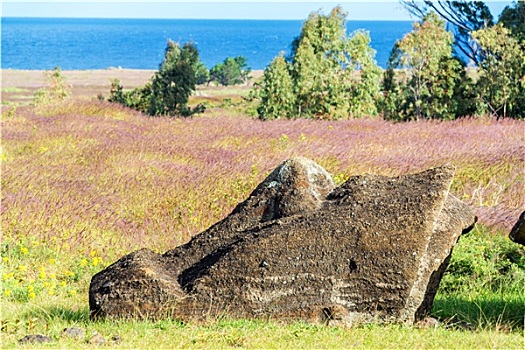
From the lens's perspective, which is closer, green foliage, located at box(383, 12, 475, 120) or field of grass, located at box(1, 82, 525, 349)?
field of grass, located at box(1, 82, 525, 349)

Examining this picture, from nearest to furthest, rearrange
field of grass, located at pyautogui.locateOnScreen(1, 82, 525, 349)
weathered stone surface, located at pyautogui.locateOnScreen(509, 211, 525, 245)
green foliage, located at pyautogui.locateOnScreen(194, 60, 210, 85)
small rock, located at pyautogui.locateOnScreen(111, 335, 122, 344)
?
small rock, located at pyautogui.locateOnScreen(111, 335, 122, 344) < field of grass, located at pyautogui.locateOnScreen(1, 82, 525, 349) < weathered stone surface, located at pyautogui.locateOnScreen(509, 211, 525, 245) < green foliage, located at pyautogui.locateOnScreen(194, 60, 210, 85)

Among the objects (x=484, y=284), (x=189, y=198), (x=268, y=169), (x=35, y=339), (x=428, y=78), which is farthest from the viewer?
(x=428, y=78)

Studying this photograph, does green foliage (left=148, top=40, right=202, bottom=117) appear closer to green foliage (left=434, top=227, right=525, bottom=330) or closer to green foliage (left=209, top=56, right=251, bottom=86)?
green foliage (left=434, top=227, right=525, bottom=330)

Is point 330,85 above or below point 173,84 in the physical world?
above

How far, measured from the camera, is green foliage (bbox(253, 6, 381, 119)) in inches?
1058

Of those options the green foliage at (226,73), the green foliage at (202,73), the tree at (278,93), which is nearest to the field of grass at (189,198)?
the tree at (278,93)

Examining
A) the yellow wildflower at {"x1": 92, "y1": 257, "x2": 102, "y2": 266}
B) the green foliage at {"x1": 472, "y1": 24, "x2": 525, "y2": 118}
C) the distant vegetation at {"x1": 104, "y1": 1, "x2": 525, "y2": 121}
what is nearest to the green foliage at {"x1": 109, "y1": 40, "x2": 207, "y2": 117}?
the distant vegetation at {"x1": 104, "y1": 1, "x2": 525, "y2": 121}

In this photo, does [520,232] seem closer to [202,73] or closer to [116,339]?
[116,339]

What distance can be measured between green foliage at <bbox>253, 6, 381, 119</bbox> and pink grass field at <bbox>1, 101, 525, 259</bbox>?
4693mm

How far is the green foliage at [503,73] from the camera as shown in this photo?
26922mm

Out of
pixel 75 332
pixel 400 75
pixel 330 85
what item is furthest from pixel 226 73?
pixel 75 332

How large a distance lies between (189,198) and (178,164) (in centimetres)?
223

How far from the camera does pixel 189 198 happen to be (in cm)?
1355

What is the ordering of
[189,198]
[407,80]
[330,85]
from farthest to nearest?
1. [407,80]
2. [330,85]
3. [189,198]
